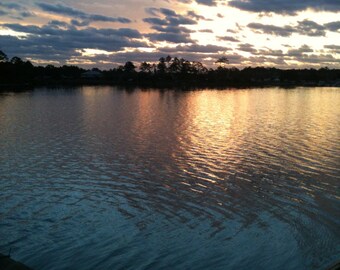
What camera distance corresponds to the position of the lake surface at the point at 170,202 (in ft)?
37.9

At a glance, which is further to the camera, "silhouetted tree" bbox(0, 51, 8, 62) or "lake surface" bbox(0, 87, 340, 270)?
"silhouetted tree" bbox(0, 51, 8, 62)

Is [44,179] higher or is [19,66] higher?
[19,66]

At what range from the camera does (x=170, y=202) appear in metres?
16.0

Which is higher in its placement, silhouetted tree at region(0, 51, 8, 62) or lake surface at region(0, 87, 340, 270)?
silhouetted tree at region(0, 51, 8, 62)

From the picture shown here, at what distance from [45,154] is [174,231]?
14823 mm

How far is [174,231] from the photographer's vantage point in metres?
13.1

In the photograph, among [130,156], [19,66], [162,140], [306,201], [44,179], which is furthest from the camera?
[19,66]

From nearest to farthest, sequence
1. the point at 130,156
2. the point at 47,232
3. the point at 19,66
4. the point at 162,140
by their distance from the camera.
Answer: the point at 47,232
the point at 130,156
the point at 162,140
the point at 19,66

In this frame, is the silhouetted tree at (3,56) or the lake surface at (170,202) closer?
the lake surface at (170,202)

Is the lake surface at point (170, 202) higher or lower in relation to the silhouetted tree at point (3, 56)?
lower

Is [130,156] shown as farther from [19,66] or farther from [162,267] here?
[19,66]

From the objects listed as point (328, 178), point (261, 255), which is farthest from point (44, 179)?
point (328, 178)

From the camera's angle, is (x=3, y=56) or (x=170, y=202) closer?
(x=170, y=202)

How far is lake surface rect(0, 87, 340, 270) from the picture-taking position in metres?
11.5
